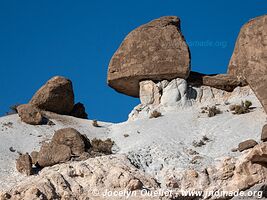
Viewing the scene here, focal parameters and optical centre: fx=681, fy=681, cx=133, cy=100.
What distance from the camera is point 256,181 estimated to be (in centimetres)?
2155

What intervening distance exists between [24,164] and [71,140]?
202cm

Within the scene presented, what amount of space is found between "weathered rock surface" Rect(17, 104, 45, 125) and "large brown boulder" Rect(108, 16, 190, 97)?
4.16m

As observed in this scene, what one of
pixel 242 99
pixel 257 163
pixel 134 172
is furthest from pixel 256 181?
pixel 242 99

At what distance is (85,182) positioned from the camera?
21.6m

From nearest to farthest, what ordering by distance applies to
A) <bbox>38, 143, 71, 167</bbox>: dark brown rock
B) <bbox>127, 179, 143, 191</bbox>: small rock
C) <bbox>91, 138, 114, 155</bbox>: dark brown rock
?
<bbox>127, 179, 143, 191</bbox>: small rock < <bbox>38, 143, 71, 167</bbox>: dark brown rock < <bbox>91, 138, 114, 155</bbox>: dark brown rock

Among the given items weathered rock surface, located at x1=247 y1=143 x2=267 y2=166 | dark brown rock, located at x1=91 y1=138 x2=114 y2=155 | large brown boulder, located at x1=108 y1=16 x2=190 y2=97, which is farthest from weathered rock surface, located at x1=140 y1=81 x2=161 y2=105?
weathered rock surface, located at x1=247 y1=143 x2=267 y2=166

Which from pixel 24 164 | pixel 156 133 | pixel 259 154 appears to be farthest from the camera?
pixel 156 133

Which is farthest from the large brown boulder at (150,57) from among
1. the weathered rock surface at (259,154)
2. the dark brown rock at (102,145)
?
the weathered rock surface at (259,154)

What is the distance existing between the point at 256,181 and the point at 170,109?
29.1 feet

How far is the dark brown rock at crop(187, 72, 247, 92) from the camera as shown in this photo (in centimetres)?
3045

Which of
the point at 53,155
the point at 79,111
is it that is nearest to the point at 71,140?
the point at 53,155

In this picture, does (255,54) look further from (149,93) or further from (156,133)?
(149,93)

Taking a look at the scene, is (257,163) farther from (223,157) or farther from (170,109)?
(170,109)

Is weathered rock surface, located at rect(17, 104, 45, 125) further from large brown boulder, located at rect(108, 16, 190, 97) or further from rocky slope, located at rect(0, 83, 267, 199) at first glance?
large brown boulder, located at rect(108, 16, 190, 97)
